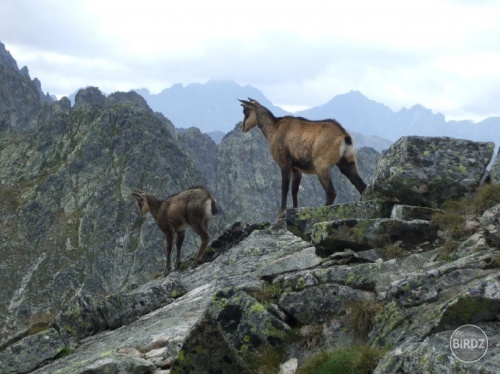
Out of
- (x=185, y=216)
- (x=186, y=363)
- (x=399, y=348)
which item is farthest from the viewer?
(x=185, y=216)

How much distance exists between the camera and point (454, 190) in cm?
1221

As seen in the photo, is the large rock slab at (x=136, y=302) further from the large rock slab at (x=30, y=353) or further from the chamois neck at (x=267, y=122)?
the chamois neck at (x=267, y=122)

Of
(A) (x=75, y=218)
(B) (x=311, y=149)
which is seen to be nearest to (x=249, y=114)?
(B) (x=311, y=149)

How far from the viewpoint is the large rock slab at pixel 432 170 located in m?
12.2

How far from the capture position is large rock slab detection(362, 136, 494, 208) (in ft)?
40.1

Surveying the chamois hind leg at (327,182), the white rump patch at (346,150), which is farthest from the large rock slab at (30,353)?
the white rump patch at (346,150)

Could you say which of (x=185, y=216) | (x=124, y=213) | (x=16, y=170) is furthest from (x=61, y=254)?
(x=185, y=216)

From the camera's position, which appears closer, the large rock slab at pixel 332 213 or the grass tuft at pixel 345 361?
the grass tuft at pixel 345 361

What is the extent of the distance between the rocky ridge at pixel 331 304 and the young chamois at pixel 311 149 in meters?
2.37

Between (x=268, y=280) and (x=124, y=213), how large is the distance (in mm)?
172263

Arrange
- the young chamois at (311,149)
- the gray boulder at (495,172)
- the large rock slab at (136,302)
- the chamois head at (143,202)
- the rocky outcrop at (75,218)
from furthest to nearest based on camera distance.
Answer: the rocky outcrop at (75,218), the chamois head at (143,202), the young chamois at (311,149), the large rock slab at (136,302), the gray boulder at (495,172)

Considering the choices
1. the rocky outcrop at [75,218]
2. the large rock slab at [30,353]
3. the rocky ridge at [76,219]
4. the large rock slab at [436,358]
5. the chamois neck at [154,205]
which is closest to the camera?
the large rock slab at [436,358]

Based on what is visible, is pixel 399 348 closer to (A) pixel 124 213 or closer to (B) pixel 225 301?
(B) pixel 225 301

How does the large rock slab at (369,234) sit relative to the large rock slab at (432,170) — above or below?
below
